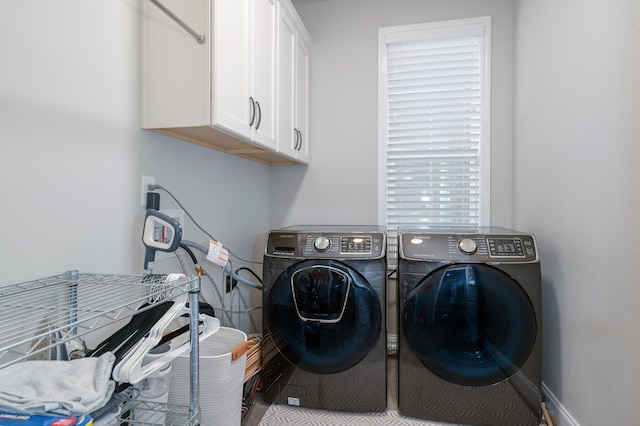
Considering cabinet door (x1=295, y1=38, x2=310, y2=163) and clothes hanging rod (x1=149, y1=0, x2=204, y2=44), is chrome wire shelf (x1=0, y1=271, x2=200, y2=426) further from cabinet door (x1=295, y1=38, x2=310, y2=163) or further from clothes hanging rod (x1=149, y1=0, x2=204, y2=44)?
cabinet door (x1=295, y1=38, x2=310, y2=163)

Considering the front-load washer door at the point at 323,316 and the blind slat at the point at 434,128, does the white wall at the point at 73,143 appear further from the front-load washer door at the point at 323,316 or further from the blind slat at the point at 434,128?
the blind slat at the point at 434,128

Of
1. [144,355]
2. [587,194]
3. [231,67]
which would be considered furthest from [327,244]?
[587,194]

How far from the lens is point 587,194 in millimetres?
1348

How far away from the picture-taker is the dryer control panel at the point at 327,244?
1618mm

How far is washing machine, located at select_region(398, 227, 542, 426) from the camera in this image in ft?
4.91

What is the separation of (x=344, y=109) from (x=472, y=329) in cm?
170

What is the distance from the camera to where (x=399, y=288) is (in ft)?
5.30

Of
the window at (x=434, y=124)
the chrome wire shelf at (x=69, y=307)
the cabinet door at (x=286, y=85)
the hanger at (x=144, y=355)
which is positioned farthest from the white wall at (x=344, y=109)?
the hanger at (x=144, y=355)

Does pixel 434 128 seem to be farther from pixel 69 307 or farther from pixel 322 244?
pixel 69 307

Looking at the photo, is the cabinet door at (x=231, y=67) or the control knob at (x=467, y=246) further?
the control knob at (x=467, y=246)

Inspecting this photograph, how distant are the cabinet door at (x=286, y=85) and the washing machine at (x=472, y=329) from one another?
39.0 inches

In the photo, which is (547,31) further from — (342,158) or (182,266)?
(182,266)

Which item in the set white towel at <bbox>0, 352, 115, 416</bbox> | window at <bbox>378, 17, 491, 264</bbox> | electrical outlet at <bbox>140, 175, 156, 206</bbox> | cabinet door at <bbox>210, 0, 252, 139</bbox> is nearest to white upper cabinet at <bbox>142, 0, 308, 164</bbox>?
cabinet door at <bbox>210, 0, 252, 139</bbox>

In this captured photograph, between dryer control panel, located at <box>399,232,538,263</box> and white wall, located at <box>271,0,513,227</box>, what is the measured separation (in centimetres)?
86
